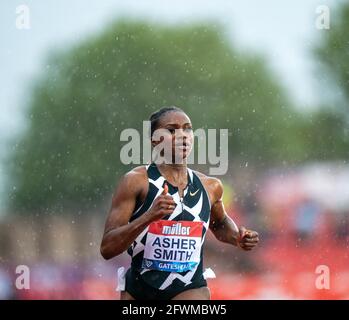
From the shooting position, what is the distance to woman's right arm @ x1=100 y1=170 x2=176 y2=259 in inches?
144

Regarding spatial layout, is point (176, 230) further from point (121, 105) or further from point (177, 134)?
point (121, 105)

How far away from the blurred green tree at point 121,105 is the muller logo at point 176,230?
471 centimetres

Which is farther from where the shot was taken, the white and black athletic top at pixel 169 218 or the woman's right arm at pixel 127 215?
the white and black athletic top at pixel 169 218

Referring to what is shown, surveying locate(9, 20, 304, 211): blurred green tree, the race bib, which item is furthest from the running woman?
locate(9, 20, 304, 211): blurred green tree

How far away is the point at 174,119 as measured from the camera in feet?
13.3

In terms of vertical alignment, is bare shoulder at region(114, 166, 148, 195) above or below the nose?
below

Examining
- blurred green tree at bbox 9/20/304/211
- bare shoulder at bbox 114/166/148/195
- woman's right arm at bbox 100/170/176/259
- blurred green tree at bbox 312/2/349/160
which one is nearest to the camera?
woman's right arm at bbox 100/170/176/259

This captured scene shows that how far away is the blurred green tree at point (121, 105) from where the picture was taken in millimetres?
9039

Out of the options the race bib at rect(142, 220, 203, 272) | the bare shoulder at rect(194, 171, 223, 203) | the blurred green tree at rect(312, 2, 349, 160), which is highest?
the blurred green tree at rect(312, 2, 349, 160)

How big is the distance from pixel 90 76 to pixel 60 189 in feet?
4.56

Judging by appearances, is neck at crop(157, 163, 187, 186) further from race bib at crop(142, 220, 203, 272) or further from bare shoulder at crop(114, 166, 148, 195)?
race bib at crop(142, 220, 203, 272)

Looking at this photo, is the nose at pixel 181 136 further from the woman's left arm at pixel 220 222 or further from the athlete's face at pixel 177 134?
the woman's left arm at pixel 220 222

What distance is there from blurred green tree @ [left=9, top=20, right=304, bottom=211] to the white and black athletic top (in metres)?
4.60

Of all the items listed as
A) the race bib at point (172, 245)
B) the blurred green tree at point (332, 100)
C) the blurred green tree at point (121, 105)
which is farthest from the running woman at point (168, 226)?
the blurred green tree at point (332, 100)
